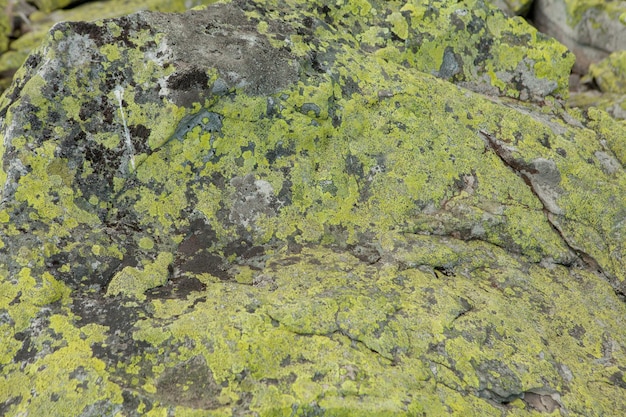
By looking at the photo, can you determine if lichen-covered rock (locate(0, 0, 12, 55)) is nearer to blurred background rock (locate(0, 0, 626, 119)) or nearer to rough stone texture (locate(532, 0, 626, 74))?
blurred background rock (locate(0, 0, 626, 119))

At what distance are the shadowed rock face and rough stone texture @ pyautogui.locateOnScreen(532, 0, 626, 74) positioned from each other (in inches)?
425

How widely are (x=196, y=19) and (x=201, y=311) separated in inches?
184

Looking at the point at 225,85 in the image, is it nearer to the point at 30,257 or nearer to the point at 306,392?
the point at 30,257

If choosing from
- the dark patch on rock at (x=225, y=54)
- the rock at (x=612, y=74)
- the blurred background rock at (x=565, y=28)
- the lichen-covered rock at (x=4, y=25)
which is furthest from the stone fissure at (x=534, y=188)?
the lichen-covered rock at (x=4, y=25)

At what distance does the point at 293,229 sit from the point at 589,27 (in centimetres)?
1714

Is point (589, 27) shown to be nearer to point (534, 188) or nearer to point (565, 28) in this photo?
point (565, 28)

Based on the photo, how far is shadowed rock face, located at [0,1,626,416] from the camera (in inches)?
183

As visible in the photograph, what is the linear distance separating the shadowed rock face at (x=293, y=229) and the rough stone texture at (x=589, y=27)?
35.4 ft

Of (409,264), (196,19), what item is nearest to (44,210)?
(196,19)

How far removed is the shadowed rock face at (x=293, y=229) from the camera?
4.64m

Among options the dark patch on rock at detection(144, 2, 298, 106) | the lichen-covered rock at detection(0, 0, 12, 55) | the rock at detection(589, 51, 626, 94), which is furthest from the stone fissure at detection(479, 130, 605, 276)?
the lichen-covered rock at detection(0, 0, 12, 55)

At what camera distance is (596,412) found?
5.01m

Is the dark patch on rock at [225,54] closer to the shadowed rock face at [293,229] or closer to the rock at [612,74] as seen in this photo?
the shadowed rock face at [293,229]

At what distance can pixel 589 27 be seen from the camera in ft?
57.5
